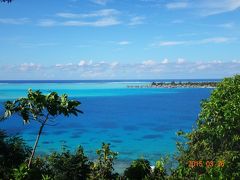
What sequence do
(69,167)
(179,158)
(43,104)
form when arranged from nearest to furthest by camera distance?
(69,167), (43,104), (179,158)

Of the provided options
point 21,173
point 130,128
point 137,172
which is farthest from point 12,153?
point 130,128

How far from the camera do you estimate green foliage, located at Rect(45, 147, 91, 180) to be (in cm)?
1505

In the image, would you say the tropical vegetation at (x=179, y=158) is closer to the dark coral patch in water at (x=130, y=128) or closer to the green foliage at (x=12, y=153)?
the green foliage at (x=12, y=153)

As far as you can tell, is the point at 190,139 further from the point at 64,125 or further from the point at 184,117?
the point at 184,117

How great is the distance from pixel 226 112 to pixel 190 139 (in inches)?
111

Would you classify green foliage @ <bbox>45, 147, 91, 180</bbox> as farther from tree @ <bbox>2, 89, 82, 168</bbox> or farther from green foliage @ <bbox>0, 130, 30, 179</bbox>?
tree @ <bbox>2, 89, 82, 168</bbox>

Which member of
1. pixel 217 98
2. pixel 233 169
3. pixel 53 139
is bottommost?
pixel 53 139

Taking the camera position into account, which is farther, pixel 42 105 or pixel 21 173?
pixel 42 105

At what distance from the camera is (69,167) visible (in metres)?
15.1

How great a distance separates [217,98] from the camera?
64.3 ft

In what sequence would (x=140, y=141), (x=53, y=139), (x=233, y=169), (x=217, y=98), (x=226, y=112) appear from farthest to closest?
(x=53, y=139), (x=140, y=141), (x=217, y=98), (x=226, y=112), (x=233, y=169)

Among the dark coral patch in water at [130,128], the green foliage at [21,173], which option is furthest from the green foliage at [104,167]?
the dark coral patch in water at [130,128]

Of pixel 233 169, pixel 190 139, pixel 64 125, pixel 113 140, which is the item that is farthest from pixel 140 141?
pixel 233 169

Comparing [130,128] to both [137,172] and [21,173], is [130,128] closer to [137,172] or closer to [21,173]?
[137,172]
